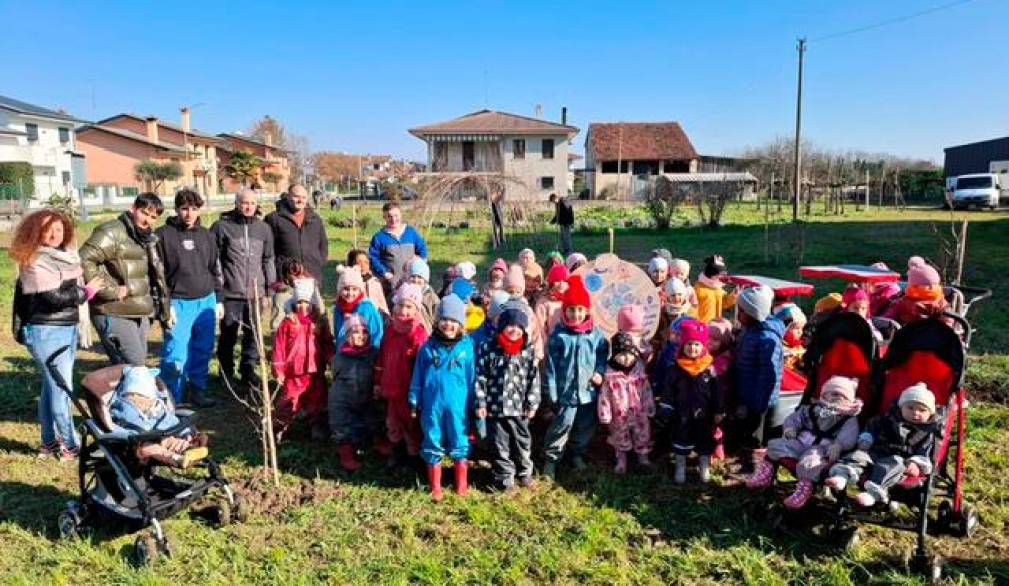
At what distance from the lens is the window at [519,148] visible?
40.8m

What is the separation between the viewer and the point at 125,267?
5.20 meters

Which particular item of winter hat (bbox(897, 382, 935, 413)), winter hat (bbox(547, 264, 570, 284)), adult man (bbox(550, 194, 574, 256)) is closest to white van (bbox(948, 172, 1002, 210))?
adult man (bbox(550, 194, 574, 256))

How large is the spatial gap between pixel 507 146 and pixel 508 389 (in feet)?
123

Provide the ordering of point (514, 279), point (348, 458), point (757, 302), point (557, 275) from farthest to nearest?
point (557, 275) → point (514, 279) → point (348, 458) → point (757, 302)

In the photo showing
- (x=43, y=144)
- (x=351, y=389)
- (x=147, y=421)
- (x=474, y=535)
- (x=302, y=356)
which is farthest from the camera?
(x=43, y=144)

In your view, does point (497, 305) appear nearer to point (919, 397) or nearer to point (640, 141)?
point (919, 397)

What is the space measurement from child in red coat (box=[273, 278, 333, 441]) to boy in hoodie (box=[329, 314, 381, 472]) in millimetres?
380

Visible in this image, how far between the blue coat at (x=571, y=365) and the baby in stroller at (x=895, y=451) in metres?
1.62

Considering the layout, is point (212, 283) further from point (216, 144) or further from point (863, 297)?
point (216, 144)

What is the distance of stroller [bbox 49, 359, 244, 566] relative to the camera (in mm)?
3654

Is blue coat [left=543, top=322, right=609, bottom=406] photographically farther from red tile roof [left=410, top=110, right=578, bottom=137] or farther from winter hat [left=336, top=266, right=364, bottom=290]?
red tile roof [left=410, top=110, right=578, bottom=137]

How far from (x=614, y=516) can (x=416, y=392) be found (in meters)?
1.51

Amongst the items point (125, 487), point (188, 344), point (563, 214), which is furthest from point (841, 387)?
point (563, 214)

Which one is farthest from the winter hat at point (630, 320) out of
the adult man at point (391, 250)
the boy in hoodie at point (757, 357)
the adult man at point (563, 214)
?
the adult man at point (563, 214)
